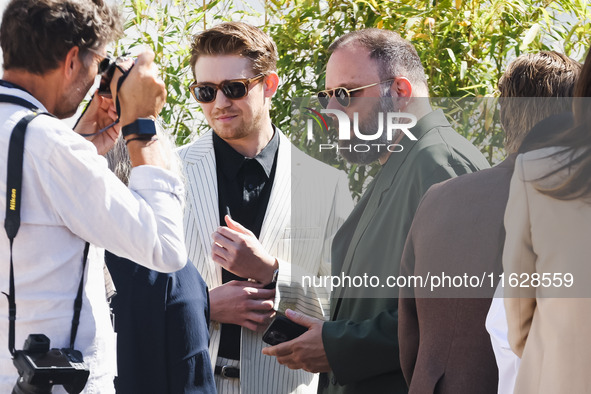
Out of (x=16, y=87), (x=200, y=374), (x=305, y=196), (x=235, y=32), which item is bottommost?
(x=200, y=374)

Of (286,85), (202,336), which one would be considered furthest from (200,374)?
(286,85)

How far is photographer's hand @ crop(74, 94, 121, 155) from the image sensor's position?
2607 millimetres

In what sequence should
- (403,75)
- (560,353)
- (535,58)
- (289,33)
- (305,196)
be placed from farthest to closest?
(289,33) < (305,196) < (403,75) < (535,58) < (560,353)

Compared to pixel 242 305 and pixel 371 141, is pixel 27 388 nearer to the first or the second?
pixel 242 305

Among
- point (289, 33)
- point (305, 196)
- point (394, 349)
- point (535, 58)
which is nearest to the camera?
point (535, 58)

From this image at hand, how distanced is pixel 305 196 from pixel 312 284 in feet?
1.31

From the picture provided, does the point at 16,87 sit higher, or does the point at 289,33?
the point at 289,33

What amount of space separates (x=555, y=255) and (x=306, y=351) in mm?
1231

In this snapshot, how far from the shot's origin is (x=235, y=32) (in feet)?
12.4

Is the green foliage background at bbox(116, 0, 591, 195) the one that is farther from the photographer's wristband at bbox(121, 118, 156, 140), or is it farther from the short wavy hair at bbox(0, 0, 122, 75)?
the short wavy hair at bbox(0, 0, 122, 75)

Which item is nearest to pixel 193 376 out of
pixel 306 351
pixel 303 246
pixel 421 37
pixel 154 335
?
pixel 154 335

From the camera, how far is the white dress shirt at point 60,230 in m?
1.99

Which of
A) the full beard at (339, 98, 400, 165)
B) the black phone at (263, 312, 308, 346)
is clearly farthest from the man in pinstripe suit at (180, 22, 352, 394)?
the full beard at (339, 98, 400, 165)

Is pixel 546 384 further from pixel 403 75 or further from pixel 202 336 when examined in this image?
pixel 403 75
